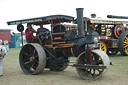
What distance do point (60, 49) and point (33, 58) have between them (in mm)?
908

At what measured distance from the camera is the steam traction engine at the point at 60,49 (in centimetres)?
589

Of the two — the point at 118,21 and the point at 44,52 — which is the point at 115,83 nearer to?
the point at 44,52

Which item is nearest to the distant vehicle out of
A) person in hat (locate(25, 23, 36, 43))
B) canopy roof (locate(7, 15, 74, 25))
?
canopy roof (locate(7, 15, 74, 25))

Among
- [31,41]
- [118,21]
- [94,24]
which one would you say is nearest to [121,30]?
[118,21]

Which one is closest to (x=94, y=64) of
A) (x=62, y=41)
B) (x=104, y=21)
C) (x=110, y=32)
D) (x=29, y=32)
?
(x=62, y=41)

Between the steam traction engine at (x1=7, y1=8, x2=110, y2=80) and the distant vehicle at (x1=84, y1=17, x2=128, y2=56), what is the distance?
4.89m

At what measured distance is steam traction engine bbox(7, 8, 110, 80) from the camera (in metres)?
5.89

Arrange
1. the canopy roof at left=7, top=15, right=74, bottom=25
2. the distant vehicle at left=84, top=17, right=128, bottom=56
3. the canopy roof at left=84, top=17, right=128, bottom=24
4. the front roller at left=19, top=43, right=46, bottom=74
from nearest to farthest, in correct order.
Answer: the front roller at left=19, top=43, right=46, bottom=74
the canopy roof at left=7, top=15, right=74, bottom=25
the canopy roof at left=84, top=17, right=128, bottom=24
the distant vehicle at left=84, top=17, right=128, bottom=56

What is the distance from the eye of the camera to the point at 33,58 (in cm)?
Answer: 678

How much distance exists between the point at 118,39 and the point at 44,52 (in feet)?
21.6

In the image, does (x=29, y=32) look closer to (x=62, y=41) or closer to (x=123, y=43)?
(x=62, y=41)

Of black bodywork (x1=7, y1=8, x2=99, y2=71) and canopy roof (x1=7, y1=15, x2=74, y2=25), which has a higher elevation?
canopy roof (x1=7, y1=15, x2=74, y2=25)

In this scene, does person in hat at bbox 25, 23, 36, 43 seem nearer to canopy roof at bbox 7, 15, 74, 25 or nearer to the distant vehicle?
canopy roof at bbox 7, 15, 74, 25

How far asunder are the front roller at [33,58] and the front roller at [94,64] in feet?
4.09
